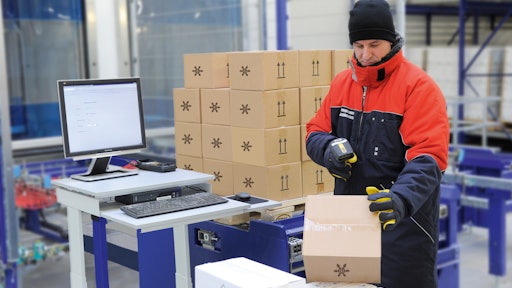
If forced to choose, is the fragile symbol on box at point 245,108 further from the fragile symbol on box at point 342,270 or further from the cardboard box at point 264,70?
the fragile symbol on box at point 342,270

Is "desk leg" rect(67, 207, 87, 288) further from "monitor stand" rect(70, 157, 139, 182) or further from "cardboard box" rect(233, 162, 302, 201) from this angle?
"cardboard box" rect(233, 162, 302, 201)

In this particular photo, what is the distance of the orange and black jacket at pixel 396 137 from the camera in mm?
2326

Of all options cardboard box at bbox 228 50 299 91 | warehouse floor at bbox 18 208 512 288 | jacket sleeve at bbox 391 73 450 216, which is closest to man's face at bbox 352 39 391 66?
jacket sleeve at bbox 391 73 450 216

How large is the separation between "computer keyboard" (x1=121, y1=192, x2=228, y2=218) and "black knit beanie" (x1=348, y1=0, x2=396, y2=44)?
3.34 feet

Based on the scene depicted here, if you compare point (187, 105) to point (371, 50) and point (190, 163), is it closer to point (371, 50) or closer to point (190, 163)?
point (190, 163)

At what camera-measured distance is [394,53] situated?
244 cm

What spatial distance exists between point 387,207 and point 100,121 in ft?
5.66

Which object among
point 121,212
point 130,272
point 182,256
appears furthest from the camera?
point 130,272

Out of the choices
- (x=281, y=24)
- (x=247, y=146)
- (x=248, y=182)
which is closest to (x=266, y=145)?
(x=247, y=146)

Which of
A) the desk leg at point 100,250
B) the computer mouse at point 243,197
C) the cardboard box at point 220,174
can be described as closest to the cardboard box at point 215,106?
the cardboard box at point 220,174

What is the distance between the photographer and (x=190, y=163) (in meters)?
3.61

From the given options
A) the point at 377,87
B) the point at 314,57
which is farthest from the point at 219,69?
the point at 377,87

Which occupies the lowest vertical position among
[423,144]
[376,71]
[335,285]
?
[335,285]

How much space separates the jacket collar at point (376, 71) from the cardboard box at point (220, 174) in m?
1.07
